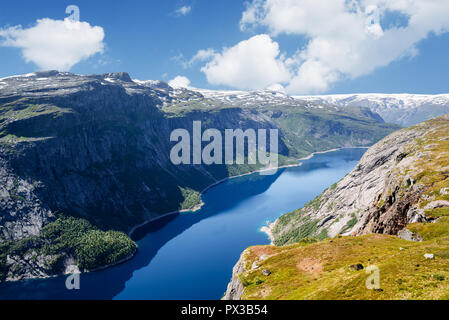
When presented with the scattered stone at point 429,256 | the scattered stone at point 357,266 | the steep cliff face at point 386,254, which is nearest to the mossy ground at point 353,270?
the steep cliff face at point 386,254

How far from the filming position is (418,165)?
290 ft

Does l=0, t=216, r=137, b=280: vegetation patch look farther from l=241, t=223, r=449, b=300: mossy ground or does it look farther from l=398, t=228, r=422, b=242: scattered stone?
l=398, t=228, r=422, b=242: scattered stone

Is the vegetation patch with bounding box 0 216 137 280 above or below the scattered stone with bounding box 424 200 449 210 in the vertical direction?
below

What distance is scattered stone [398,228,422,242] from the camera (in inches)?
2086

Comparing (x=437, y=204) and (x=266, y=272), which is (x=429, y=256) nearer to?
(x=266, y=272)

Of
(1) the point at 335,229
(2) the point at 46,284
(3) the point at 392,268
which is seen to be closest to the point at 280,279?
(3) the point at 392,268

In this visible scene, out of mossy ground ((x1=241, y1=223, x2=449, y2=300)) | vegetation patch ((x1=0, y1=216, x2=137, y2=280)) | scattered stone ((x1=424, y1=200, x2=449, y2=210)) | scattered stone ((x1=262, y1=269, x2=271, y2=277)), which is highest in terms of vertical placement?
scattered stone ((x1=424, y1=200, x2=449, y2=210))

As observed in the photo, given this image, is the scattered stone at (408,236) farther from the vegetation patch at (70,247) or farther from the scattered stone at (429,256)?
the vegetation patch at (70,247)

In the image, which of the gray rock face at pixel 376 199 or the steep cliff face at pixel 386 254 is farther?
the gray rock face at pixel 376 199

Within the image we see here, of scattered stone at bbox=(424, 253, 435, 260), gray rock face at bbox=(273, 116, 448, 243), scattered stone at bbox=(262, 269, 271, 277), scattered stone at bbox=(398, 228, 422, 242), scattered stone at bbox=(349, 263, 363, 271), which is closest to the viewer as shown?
scattered stone at bbox=(424, 253, 435, 260)

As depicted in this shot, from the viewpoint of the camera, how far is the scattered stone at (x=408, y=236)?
174 feet

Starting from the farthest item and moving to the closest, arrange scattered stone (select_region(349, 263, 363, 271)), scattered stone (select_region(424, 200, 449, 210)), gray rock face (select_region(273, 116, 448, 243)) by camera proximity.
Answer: gray rock face (select_region(273, 116, 448, 243)) < scattered stone (select_region(424, 200, 449, 210)) < scattered stone (select_region(349, 263, 363, 271))

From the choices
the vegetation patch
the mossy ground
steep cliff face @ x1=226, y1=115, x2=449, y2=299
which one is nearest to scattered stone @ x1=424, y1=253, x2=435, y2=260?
steep cliff face @ x1=226, y1=115, x2=449, y2=299
